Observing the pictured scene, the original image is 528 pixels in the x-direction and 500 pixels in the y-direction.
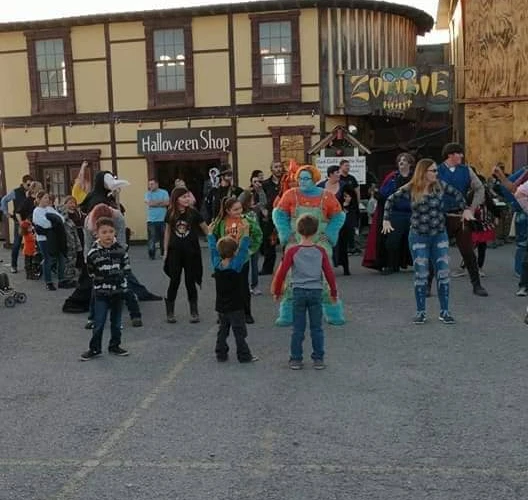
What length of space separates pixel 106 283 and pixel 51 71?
14379mm

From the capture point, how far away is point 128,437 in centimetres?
473

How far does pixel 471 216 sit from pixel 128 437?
5.08 m

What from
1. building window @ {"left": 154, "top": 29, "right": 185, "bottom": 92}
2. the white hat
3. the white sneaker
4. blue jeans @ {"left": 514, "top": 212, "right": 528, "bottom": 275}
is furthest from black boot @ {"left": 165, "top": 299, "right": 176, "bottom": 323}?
building window @ {"left": 154, "top": 29, "right": 185, "bottom": 92}

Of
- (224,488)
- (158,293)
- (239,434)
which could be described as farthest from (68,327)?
(224,488)

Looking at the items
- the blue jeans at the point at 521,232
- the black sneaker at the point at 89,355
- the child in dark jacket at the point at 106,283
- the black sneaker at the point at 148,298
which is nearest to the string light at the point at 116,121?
the blue jeans at the point at 521,232

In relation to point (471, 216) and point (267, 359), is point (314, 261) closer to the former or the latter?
point (267, 359)

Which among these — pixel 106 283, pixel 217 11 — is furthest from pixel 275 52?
pixel 106 283

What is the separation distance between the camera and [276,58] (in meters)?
18.4

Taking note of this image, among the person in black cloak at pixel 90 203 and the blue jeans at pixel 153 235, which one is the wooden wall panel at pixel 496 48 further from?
the person in black cloak at pixel 90 203

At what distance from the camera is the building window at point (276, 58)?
59.8 ft

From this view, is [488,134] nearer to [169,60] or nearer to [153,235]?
[153,235]

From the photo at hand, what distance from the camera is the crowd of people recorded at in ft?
21.4

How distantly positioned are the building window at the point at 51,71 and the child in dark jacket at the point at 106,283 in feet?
44.6

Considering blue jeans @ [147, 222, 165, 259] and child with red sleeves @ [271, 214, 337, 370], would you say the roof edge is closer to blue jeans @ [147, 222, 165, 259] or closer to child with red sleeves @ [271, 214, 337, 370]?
blue jeans @ [147, 222, 165, 259]
